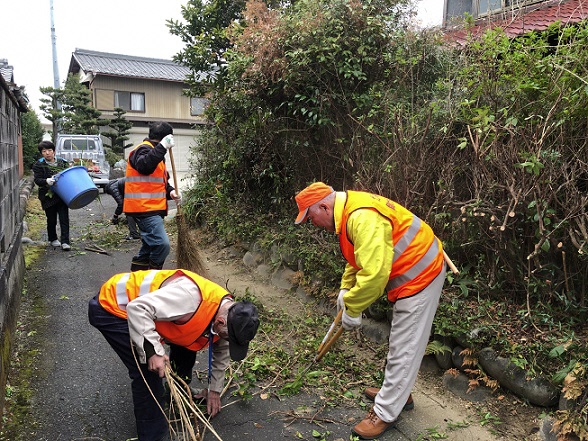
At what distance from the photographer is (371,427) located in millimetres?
3047

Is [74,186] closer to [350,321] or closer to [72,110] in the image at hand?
[350,321]

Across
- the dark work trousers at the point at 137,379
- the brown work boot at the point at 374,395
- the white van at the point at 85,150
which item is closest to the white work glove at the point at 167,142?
the dark work trousers at the point at 137,379

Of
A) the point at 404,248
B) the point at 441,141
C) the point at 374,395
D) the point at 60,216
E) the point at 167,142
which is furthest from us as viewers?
the point at 60,216

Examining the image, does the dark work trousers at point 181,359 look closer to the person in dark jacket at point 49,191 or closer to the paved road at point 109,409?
the paved road at point 109,409

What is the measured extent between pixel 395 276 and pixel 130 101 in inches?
961

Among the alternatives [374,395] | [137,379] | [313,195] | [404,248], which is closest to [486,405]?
[374,395]

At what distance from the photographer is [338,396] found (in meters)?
3.53

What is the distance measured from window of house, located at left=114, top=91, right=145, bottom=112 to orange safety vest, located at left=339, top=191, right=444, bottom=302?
940 inches

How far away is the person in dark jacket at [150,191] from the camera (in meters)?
4.89

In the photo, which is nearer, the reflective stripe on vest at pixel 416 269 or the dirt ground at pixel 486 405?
the reflective stripe on vest at pixel 416 269

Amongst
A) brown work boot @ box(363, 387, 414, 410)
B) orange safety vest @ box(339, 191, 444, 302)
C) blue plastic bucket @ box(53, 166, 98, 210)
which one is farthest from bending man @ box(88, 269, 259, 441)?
blue plastic bucket @ box(53, 166, 98, 210)

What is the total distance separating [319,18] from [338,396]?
159 inches

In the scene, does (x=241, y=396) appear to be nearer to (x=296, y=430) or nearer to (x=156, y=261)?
(x=296, y=430)

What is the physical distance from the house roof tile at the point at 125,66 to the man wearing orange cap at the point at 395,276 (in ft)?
76.5
